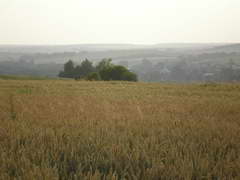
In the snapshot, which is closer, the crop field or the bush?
the crop field

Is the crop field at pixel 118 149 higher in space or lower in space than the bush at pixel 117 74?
higher

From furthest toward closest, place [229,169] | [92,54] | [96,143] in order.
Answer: [92,54] < [96,143] < [229,169]

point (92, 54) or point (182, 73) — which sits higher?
point (92, 54)

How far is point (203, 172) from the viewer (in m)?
2.22

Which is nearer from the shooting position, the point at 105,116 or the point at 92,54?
the point at 105,116

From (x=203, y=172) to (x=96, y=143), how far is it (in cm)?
132

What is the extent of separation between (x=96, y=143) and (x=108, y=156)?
1.26 feet

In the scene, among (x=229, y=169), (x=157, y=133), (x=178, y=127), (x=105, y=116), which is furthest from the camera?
(x=105, y=116)

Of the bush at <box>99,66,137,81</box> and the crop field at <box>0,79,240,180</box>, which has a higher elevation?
the crop field at <box>0,79,240,180</box>

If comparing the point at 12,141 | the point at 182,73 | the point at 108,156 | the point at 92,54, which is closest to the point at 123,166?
the point at 108,156

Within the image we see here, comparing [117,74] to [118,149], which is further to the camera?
[117,74]

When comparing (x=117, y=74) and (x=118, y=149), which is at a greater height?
(x=118, y=149)

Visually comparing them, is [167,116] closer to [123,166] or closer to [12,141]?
[123,166]

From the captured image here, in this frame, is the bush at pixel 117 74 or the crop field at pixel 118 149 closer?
the crop field at pixel 118 149
